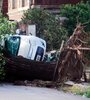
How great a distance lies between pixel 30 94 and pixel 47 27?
8411 millimetres

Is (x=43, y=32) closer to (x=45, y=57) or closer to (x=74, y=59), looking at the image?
(x=45, y=57)

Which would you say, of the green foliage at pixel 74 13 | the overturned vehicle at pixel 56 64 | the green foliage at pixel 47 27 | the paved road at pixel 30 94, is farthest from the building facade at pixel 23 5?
the paved road at pixel 30 94

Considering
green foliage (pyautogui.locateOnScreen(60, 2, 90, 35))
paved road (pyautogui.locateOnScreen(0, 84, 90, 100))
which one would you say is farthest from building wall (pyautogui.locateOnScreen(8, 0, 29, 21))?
paved road (pyautogui.locateOnScreen(0, 84, 90, 100))

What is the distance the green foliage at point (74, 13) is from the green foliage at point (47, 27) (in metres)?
1.28

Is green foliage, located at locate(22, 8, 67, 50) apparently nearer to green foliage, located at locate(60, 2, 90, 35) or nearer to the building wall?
green foliage, located at locate(60, 2, 90, 35)

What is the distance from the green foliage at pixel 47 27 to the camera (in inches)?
779

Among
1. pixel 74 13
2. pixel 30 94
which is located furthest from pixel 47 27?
pixel 30 94

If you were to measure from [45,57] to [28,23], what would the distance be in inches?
231

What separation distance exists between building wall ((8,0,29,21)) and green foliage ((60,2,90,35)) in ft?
9.17

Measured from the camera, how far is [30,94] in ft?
39.9

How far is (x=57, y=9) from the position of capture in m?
24.4

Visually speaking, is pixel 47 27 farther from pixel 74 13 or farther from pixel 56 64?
pixel 56 64

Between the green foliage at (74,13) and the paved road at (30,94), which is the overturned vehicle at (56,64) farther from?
the green foliage at (74,13)

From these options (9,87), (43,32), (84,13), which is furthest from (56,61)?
(84,13)
